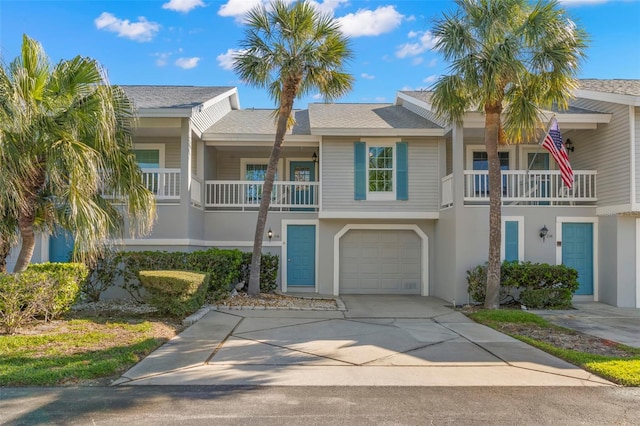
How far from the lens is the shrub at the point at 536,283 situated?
10.5 metres

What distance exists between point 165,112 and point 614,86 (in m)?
13.2

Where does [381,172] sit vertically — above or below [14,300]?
above

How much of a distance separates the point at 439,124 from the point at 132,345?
33.5ft

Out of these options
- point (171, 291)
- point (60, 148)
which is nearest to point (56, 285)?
point (171, 291)

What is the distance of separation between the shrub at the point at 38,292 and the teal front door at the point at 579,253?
12.2m

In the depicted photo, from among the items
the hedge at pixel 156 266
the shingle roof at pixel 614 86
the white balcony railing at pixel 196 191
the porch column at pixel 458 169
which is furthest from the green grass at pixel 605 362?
the white balcony railing at pixel 196 191

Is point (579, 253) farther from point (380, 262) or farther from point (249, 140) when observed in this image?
point (249, 140)

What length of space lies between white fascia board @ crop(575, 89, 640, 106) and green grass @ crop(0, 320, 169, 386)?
470 inches

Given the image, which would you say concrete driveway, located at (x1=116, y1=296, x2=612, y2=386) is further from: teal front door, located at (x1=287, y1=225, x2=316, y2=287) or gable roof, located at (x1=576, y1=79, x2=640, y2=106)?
gable roof, located at (x1=576, y1=79, x2=640, y2=106)

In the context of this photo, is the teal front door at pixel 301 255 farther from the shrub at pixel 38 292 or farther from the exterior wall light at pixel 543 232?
the exterior wall light at pixel 543 232

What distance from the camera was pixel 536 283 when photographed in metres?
10.7

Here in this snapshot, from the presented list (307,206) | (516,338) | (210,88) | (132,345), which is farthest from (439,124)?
(132,345)

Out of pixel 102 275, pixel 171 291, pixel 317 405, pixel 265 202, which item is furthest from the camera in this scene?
pixel 265 202

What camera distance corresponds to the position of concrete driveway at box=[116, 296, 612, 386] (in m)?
5.38
